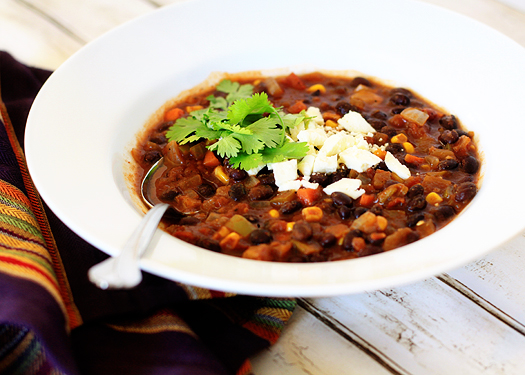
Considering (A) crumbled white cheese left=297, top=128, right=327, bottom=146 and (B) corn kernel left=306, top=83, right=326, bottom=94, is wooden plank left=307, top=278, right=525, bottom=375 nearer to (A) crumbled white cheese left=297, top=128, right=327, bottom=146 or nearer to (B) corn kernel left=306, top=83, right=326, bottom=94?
(A) crumbled white cheese left=297, top=128, right=327, bottom=146

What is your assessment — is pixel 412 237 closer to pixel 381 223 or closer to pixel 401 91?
pixel 381 223

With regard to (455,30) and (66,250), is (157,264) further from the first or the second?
(455,30)

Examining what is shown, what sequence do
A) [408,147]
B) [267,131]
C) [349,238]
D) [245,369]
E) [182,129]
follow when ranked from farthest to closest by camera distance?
[182,129] < [408,147] < [267,131] < [349,238] < [245,369]

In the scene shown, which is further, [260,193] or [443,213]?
[260,193]

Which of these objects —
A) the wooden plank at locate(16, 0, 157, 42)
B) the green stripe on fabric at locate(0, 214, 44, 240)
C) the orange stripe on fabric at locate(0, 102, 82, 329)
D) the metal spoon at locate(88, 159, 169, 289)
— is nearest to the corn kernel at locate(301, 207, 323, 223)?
the metal spoon at locate(88, 159, 169, 289)

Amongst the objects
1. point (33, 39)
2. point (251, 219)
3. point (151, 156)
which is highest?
point (251, 219)

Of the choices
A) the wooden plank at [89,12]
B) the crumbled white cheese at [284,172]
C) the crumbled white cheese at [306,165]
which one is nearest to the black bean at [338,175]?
the crumbled white cheese at [306,165]

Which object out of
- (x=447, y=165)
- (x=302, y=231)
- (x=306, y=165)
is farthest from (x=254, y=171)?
(x=447, y=165)
